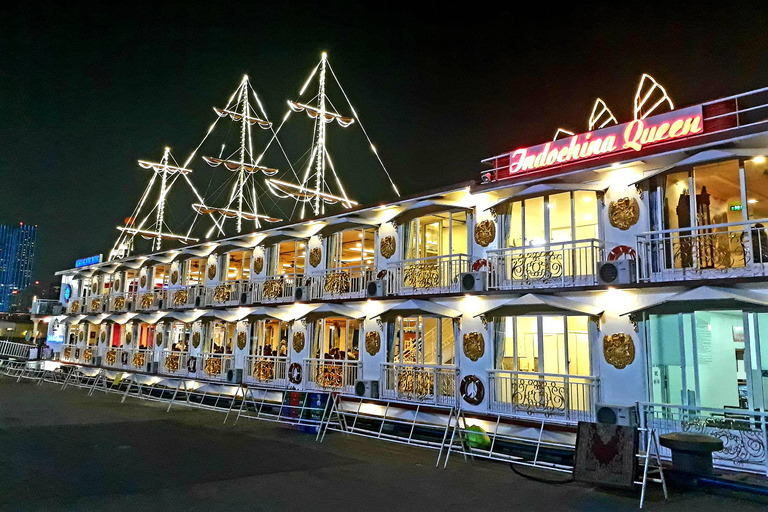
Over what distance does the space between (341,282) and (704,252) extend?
11.7 m

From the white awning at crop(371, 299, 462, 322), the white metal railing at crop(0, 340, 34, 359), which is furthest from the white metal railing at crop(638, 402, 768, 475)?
the white metal railing at crop(0, 340, 34, 359)

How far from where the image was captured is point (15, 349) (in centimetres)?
4191

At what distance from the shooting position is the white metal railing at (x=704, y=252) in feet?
38.4

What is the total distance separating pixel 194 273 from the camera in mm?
32906

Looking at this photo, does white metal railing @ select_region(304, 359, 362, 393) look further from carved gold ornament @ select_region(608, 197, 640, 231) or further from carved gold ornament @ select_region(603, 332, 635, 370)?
carved gold ornament @ select_region(608, 197, 640, 231)

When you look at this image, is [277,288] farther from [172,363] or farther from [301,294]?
[172,363]

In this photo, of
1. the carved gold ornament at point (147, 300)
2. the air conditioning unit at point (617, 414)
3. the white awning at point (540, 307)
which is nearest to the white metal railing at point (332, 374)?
the white awning at point (540, 307)

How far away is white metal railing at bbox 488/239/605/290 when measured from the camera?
14.1m

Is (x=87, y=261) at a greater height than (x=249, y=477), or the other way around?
(x=87, y=261)

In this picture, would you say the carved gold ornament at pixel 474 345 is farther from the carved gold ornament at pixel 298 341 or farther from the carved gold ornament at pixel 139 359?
the carved gold ornament at pixel 139 359

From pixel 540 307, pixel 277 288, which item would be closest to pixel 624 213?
pixel 540 307

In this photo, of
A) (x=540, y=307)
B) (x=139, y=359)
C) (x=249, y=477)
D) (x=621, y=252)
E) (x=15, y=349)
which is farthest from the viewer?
(x=15, y=349)

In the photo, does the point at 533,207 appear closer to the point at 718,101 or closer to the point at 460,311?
the point at 460,311

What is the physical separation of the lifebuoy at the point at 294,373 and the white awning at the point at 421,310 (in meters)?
5.25
